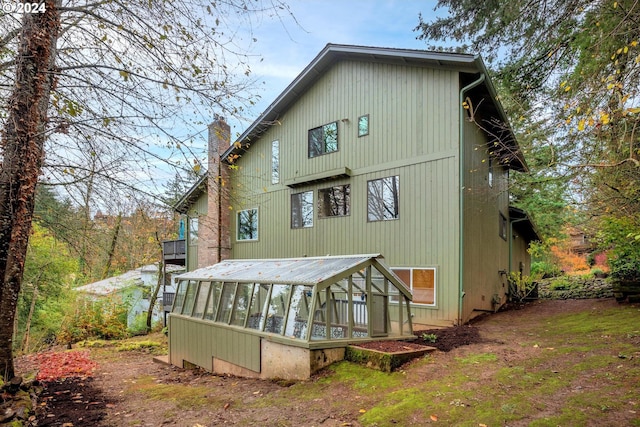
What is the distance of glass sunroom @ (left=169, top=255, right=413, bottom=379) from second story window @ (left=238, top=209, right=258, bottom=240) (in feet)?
17.1

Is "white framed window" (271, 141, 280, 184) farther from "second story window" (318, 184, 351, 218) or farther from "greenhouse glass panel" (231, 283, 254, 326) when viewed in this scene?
"greenhouse glass panel" (231, 283, 254, 326)

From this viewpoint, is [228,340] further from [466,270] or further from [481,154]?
[481,154]

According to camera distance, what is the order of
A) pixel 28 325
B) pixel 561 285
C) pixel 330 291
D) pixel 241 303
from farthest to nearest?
pixel 561 285 < pixel 28 325 < pixel 241 303 < pixel 330 291

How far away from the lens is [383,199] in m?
11.2

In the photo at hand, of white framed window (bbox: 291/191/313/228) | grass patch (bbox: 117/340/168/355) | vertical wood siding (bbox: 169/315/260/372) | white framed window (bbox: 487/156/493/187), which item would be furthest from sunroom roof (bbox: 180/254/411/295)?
white framed window (bbox: 487/156/493/187)

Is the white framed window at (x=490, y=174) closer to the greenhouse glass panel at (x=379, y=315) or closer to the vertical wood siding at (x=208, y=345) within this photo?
the greenhouse glass panel at (x=379, y=315)

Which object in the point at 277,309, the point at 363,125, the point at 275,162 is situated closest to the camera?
the point at 277,309

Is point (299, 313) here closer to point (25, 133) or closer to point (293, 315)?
point (293, 315)

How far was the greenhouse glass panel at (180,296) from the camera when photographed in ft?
35.3

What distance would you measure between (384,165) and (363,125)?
59.3 inches

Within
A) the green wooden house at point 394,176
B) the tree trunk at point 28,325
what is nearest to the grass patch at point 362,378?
the green wooden house at point 394,176

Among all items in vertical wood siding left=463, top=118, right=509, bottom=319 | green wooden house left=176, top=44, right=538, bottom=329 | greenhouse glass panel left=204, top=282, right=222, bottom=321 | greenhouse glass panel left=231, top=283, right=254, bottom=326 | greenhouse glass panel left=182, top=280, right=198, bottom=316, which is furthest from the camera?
greenhouse glass panel left=182, top=280, right=198, bottom=316

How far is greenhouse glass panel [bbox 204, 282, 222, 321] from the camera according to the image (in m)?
9.19

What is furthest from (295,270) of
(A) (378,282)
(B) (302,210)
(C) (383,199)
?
(B) (302,210)
